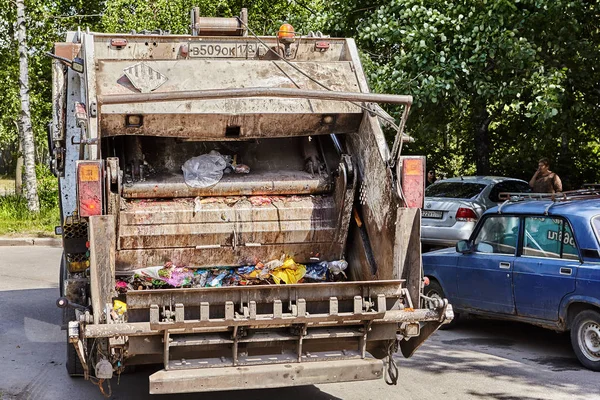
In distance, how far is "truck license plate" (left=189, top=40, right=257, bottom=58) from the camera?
6656 mm

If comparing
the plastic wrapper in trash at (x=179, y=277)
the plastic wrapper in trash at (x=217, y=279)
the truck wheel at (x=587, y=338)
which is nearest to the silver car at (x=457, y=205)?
the truck wheel at (x=587, y=338)

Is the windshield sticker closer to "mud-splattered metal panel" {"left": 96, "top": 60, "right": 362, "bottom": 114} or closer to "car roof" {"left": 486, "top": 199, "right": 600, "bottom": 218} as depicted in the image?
"car roof" {"left": 486, "top": 199, "right": 600, "bottom": 218}

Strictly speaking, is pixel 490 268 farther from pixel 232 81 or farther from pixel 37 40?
pixel 37 40

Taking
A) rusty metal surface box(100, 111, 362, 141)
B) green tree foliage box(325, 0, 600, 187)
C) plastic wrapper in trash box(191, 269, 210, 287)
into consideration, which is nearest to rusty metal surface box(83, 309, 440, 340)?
plastic wrapper in trash box(191, 269, 210, 287)

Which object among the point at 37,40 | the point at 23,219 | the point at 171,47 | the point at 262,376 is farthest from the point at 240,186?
the point at 37,40

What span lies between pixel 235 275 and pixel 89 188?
1611mm

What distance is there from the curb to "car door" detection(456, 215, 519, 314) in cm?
973

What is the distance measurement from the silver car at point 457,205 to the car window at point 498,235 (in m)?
4.20

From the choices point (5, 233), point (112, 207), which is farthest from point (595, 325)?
point (5, 233)

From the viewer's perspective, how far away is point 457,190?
13.7m

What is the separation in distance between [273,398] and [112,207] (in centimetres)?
191

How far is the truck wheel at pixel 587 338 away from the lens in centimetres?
710

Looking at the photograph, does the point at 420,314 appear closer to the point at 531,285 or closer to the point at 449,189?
the point at 531,285

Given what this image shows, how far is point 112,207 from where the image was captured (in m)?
5.89
